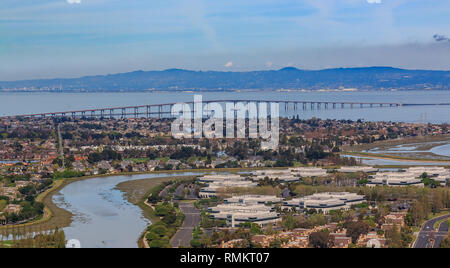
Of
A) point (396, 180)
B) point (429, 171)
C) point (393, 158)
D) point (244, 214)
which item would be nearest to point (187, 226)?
point (244, 214)

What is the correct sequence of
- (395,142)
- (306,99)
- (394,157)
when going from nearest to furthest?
1. (394,157)
2. (395,142)
3. (306,99)

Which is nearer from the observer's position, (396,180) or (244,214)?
(244,214)

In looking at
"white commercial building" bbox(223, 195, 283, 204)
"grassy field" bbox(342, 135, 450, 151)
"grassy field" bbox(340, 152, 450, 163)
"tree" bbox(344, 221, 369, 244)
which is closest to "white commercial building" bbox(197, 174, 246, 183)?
"white commercial building" bbox(223, 195, 283, 204)

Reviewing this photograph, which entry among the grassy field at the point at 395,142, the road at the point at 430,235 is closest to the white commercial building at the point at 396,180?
the road at the point at 430,235

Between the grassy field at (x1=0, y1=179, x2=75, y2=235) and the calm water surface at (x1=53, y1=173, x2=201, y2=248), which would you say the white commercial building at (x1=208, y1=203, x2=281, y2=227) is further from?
the grassy field at (x1=0, y1=179, x2=75, y2=235)

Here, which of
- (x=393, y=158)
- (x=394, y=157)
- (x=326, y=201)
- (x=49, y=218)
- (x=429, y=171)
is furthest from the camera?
(x=394, y=157)

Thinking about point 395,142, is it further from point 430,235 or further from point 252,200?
point 430,235
